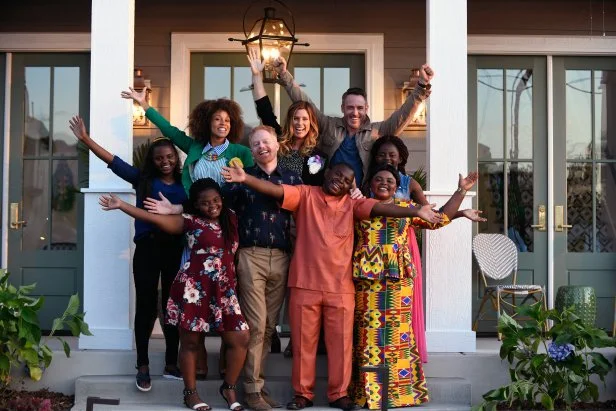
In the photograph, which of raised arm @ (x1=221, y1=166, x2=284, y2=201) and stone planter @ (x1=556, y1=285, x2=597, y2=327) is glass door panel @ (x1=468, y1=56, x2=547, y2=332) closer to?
stone planter @ (x1=556, y1=285, x2=597, y2=327)

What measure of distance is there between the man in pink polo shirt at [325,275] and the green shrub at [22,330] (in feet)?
4.48

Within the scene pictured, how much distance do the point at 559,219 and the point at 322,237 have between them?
3037 millimetres

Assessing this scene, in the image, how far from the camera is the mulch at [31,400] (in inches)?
198

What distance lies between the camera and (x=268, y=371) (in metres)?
5.50

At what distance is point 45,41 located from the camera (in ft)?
23.8

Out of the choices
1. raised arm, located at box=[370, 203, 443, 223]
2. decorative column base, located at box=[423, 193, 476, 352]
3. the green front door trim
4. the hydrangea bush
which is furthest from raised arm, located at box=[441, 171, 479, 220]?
the green front door trim

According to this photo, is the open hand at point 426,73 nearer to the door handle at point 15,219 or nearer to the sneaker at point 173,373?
the sneaker at point 173,373

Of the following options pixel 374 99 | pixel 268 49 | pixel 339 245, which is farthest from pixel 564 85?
pixel 339 245

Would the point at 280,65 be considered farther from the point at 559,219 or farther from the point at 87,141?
the point at 559,219

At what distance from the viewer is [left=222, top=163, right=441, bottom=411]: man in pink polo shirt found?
4.99 m

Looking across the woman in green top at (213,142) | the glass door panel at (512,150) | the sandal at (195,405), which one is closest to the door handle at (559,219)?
the glass door panel at (512,150)

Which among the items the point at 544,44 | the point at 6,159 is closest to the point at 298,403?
the point at 6,159

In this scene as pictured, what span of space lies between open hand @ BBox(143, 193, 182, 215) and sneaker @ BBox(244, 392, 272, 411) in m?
1.15

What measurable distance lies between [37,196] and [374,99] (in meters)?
2.93
